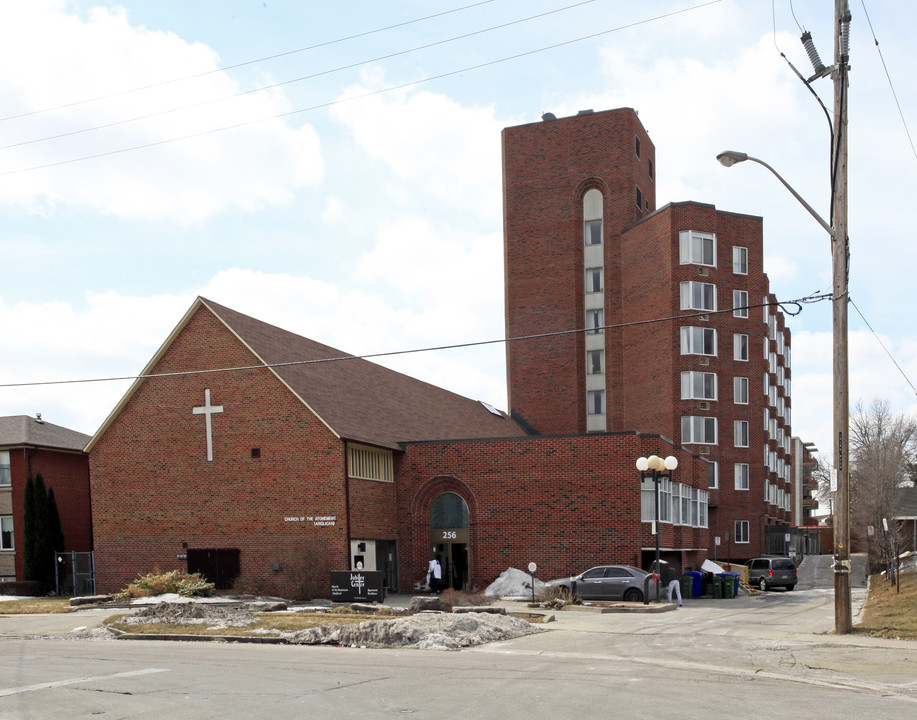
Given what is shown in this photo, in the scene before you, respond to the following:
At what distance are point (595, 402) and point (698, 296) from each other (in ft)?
30.5

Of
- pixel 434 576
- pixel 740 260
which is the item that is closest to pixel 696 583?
pixel 434 576

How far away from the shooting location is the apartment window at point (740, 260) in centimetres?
5388

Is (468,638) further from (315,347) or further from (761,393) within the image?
(761,393)

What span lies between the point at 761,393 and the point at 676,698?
47.5m

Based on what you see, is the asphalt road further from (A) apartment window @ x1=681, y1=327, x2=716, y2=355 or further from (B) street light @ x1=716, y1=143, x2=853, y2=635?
(A) apartment window @ x1=681, y1=327, x2=716, y2=355

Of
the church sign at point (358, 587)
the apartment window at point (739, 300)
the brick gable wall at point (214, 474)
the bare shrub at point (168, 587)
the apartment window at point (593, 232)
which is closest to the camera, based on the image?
the church sign at point (358, 587)

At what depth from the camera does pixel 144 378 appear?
1468 inches

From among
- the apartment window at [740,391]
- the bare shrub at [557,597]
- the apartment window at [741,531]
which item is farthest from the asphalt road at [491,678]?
the apartment window at [741,531]

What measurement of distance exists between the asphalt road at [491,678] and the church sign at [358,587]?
9.07 meters

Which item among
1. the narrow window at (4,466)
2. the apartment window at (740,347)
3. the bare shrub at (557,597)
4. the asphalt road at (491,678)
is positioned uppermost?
the apartment window at (740,347)

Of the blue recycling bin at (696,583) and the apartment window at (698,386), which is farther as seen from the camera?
the apartment window at (698,386)

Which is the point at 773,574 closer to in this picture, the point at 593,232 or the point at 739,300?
the point at 739,300

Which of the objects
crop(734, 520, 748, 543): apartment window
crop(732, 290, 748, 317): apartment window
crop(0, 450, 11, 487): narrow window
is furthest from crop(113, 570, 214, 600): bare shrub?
crop(732, 290, 748, 317): apartment window

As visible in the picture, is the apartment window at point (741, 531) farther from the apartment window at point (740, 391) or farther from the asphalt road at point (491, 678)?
the asphalt road at point (491, 678)
